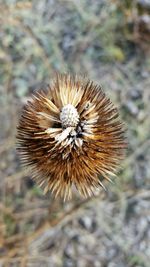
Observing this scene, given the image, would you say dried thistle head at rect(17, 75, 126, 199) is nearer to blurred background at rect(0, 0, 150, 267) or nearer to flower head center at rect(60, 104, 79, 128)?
flower head center at rect(60, 104, 79, 128)

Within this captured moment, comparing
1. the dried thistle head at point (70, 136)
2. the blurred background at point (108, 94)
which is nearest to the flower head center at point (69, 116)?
the dried thistle head at point (70, 136)

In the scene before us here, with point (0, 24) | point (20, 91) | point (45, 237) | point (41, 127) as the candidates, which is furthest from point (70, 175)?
point (0, 24)

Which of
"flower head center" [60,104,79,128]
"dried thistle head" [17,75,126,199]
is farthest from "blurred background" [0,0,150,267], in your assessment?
"flower head center" [60,104,79,128]

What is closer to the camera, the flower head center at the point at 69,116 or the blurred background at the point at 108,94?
the flower head center at the point at 69,116

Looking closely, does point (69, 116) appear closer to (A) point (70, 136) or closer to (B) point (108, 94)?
(A) point (70, 136)

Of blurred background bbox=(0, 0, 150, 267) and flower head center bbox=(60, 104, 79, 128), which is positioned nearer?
flower head center bbox=(60, 104, 79, 128)

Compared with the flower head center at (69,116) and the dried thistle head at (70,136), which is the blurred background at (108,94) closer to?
the dried thistle head at (70,136)

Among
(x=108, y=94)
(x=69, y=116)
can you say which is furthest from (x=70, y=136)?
(x=108, y=94)
